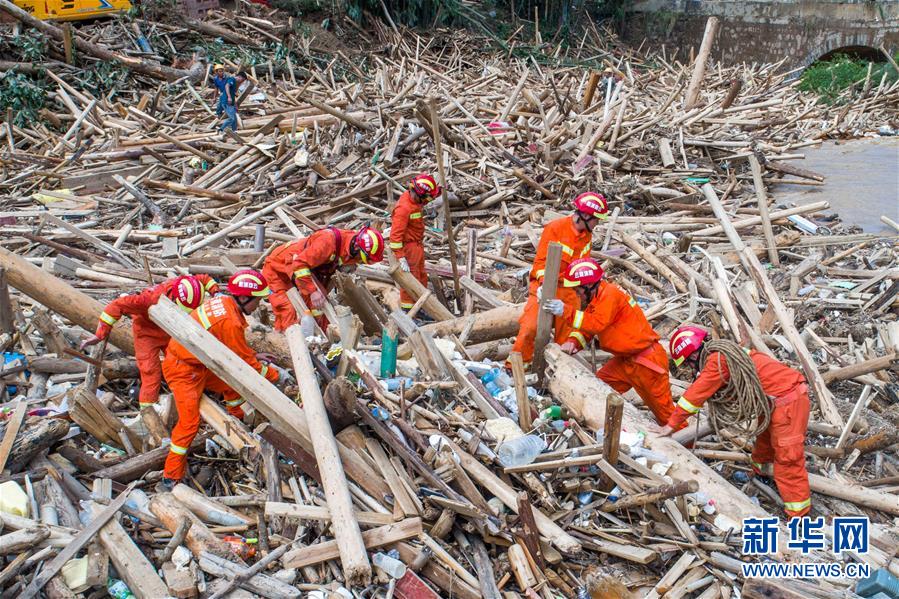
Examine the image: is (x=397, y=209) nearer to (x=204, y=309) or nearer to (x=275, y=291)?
(x=275, y=291)

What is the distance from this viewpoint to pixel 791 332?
291 inches

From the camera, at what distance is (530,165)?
1262 cm

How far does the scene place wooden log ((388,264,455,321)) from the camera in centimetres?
770

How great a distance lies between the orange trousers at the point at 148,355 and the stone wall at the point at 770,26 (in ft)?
81.3

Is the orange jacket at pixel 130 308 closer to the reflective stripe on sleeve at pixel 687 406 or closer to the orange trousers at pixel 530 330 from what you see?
the orange trousers at pixel 530 330

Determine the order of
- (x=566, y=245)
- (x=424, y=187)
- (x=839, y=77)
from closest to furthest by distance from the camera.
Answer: (x=566, y=245)
(x=424, y=187)
(x=839, y=77)

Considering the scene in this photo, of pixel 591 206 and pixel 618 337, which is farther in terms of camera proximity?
pixel 591 206

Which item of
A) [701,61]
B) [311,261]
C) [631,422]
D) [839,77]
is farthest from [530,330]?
[839,77]

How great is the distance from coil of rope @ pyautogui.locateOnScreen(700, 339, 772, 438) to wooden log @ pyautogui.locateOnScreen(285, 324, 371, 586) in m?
2.99

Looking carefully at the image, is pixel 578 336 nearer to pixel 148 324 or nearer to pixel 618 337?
pixel 618 337

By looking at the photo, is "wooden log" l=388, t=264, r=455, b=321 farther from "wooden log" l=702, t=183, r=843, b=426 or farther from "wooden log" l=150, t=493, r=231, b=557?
"wooden log" l=150, t=493, r=231, b=557

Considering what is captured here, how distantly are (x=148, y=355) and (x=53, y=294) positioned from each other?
1275mm

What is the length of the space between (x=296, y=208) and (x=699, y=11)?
74.1ft

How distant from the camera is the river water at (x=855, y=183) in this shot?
38.1 feet
